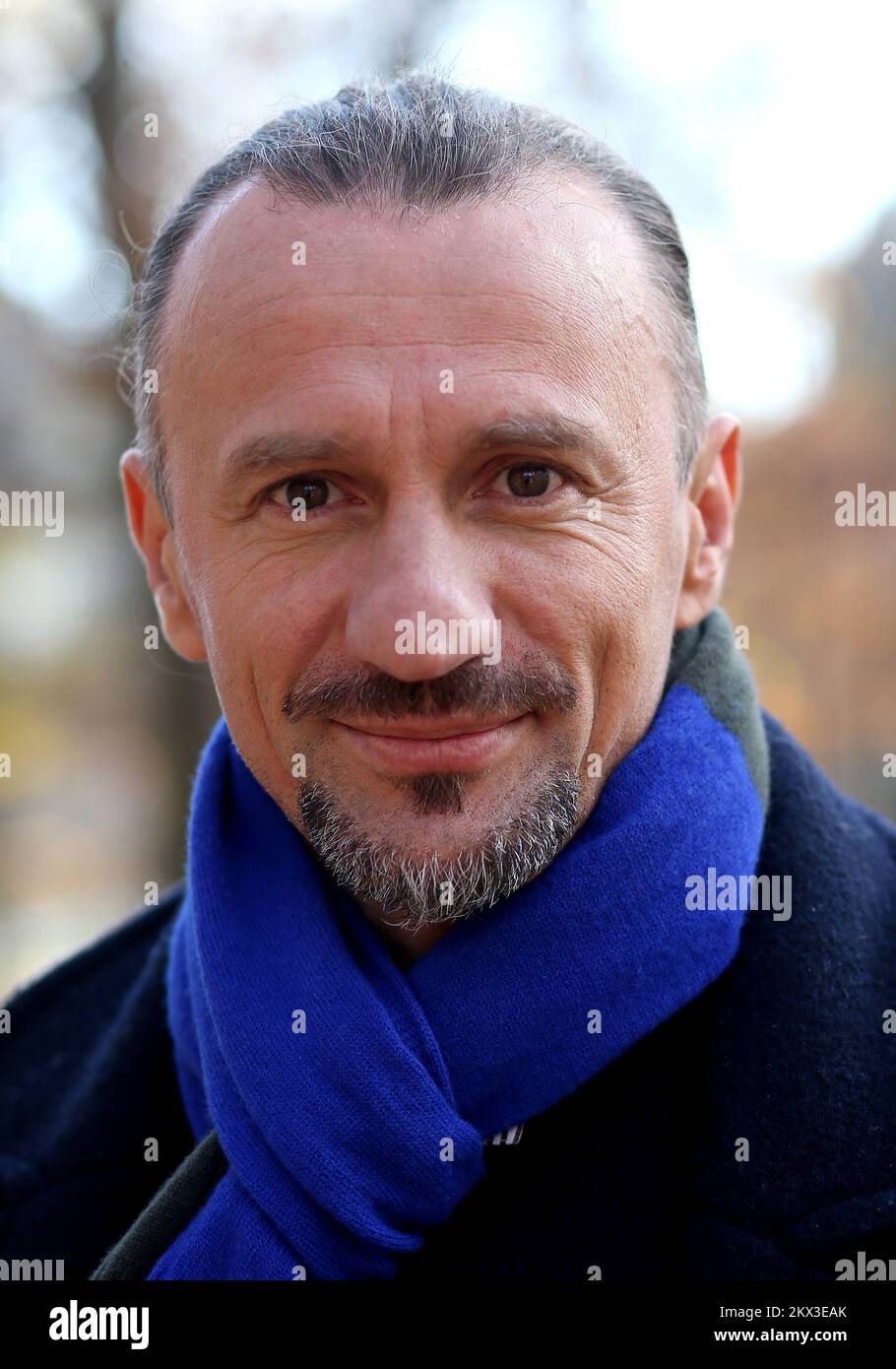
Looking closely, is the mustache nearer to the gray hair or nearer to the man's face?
the man's face

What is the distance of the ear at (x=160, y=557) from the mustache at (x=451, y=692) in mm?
510

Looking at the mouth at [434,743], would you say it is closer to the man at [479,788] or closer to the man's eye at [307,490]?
the man at [479,788]

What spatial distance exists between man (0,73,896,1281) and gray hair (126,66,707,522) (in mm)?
13

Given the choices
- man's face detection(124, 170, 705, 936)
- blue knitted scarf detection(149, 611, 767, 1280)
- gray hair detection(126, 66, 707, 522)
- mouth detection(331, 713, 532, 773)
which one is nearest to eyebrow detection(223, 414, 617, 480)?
man's face detection(124, 170, 705, 936)

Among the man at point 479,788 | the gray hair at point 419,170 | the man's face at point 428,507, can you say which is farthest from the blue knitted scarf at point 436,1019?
the gray hair at point 419,170

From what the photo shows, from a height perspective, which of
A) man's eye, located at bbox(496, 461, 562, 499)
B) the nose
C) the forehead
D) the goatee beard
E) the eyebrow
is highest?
A: the forehead

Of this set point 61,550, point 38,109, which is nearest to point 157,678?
point 61,550

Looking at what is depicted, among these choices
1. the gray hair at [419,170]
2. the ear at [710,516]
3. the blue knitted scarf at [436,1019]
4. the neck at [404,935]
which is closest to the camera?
the blue knitted scarf at [436,1019]

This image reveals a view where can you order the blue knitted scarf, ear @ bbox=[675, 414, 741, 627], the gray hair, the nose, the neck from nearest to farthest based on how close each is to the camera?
the nose → the blue knitted scarf → the gray hair → the neck → ear @ bbox=[675, 414, 741, 627]

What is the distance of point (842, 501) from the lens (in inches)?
409

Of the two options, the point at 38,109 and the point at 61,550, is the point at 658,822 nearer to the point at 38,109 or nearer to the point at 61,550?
the point at 38,109

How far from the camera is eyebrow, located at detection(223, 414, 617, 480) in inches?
76.0

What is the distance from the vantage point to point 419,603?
6.06ft

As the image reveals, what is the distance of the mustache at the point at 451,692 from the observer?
1.95m
